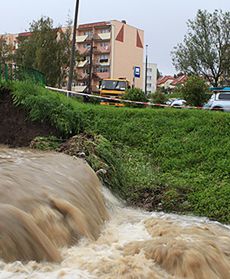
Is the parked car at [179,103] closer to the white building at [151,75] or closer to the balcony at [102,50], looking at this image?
the balcony at [102,50]

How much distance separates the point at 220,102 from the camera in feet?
73.2

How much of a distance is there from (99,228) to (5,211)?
2059mm

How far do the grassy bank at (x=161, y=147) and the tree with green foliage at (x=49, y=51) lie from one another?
70.2ft

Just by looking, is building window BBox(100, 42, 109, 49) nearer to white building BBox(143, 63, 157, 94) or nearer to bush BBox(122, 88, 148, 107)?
white building BBox(143, 63, 157, 94)

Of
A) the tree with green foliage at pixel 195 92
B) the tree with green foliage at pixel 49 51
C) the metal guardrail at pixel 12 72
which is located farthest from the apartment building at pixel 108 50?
the metal guardrail at pixel 12 72

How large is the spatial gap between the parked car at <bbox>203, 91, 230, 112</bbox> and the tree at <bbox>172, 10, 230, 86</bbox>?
1578 cm

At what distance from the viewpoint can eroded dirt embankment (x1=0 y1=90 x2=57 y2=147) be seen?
12797mm

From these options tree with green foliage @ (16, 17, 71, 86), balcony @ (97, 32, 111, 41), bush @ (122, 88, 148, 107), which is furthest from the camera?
balcony @ (97, 32, 111, 41)

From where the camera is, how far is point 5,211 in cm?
515

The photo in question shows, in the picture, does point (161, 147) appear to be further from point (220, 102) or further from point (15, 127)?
point (220, 102)

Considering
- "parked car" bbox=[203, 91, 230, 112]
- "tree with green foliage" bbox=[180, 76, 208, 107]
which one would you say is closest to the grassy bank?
"parked car" bbox=[203, 91, 230, 112]

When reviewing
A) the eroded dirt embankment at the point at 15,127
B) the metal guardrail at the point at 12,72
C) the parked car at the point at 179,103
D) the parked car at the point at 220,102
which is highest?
the metal guardrail at the point at 12,72

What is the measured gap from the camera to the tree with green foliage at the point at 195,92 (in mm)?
23500

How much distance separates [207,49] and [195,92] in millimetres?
15617
